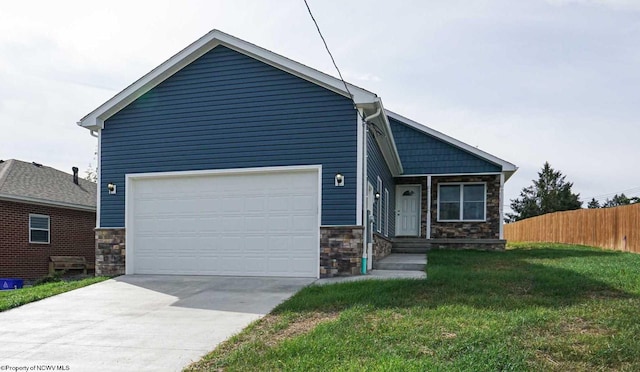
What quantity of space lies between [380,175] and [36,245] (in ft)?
35.5

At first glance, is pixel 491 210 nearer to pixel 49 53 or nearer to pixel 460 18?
pixel 460 18

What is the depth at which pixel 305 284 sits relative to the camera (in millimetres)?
8227

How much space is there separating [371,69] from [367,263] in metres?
3.84

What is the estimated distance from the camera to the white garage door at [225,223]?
9.13 meters

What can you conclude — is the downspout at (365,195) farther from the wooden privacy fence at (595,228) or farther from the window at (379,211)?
the wooden privacy fence at (595,228)

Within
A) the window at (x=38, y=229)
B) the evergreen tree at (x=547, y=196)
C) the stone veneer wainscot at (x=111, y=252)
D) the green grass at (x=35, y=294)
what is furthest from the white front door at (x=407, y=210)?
the evergreen tree at (x=547, y=196)

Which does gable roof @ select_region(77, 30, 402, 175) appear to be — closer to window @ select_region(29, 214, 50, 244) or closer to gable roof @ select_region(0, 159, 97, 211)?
gable roof @ select_region(0, 159, 97, 211)

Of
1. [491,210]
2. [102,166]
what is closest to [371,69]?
[102,166]

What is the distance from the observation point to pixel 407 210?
16672mm

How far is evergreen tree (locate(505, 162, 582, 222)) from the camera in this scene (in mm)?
43906

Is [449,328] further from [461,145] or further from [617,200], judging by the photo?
[617,200]

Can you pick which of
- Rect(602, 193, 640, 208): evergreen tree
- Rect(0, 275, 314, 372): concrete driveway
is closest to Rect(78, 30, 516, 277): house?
Rect(0, 275, 314, 372): concrete driveway

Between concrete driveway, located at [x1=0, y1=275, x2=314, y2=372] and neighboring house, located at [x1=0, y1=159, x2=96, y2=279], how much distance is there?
6628 mm

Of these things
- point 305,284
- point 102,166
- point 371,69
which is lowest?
point 305,284
